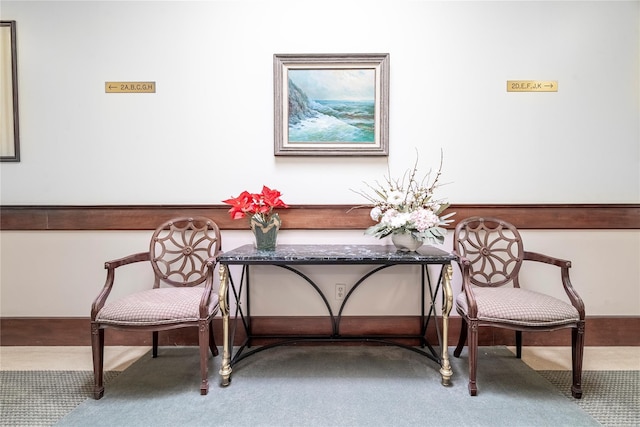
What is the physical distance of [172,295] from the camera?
1811mm

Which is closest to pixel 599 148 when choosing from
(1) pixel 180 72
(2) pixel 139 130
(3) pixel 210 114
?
(3) pixel 210 114

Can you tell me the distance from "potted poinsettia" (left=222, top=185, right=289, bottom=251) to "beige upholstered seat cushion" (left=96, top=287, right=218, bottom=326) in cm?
52

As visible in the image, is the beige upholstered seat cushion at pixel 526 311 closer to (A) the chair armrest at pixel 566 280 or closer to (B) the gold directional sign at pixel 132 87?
(A) the chair armrest at pixel 566 280

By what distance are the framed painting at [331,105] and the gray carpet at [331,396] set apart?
59.3 inches

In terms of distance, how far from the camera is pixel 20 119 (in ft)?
7.37

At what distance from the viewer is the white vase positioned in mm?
1830

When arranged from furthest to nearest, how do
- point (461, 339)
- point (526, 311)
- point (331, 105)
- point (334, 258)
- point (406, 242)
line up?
1. point (331, 105)
2. point (461, 339)
3. point (406, 242)
4. point (334, 258)
5. point (526, 311)

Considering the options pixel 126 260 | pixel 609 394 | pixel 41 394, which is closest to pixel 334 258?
pixel 126 260

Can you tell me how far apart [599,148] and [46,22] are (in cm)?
429

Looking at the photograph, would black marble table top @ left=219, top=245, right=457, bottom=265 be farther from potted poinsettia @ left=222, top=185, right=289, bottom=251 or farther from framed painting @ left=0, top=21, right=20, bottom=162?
framed painting @ left=0, top=21, right=20, bottom=162

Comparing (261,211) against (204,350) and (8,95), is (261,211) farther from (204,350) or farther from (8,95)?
(8,95)

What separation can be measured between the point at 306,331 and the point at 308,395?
618 mm

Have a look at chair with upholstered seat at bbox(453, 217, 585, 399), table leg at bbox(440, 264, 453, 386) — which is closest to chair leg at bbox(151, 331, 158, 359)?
table leg at bbox(440, 264, 453, 386)

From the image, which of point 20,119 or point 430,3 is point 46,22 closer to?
point 20,119
